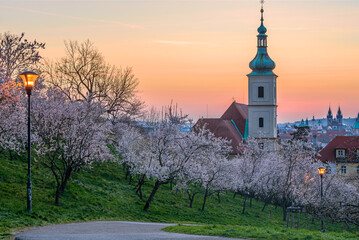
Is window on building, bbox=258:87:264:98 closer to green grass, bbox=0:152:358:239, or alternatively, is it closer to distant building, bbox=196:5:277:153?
distant building, bbox=196:5:277:153

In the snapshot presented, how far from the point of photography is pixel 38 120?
92.1 ft

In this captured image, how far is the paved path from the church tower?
59024mm

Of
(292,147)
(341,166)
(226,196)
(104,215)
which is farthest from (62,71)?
(341,166)

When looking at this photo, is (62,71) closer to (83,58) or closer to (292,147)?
(83,58)

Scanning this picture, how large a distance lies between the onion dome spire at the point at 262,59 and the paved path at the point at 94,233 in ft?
197

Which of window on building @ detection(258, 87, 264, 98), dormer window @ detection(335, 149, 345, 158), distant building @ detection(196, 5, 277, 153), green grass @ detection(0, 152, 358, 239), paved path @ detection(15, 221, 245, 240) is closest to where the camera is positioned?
paved path @ detection(15, 221, 245, 240)

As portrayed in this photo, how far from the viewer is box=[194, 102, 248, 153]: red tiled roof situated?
78.4 m

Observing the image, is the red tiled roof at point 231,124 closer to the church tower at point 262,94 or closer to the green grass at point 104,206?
the church tower at point 262,94

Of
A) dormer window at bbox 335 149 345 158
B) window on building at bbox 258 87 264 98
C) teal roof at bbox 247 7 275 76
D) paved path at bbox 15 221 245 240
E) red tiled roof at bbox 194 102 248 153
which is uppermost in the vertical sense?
teal roof at bbox 247 7 275 76

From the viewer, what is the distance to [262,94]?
79375 millimetres

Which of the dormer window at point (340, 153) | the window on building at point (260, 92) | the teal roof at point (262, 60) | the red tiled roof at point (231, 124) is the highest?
the teal roof at point (262, 60)

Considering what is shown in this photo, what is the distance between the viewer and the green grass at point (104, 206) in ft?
69.5

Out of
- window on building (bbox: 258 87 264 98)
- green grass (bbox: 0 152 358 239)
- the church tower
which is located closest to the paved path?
green grass (bbox: 0 152 358 239)

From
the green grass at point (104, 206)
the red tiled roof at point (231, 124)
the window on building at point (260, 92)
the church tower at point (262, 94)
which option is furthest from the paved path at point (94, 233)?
the window on building at point (260, 92)
